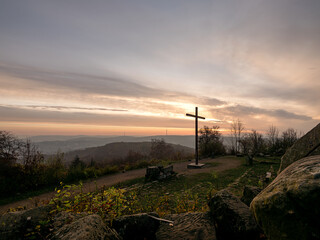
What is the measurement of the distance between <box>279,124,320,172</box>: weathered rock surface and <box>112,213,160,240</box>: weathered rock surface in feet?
10.9

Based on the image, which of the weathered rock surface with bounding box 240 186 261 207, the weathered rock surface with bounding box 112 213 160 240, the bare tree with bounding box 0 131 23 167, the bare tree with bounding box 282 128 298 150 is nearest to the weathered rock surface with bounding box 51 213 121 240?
the weathered rock surface with bounding box 112 213 160 240

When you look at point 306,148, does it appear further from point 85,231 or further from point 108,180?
point 108,180

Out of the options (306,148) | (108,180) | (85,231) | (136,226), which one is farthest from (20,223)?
(108,180)

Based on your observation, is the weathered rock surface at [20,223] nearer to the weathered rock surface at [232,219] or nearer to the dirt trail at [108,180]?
the weathered rock surface at [232,219]

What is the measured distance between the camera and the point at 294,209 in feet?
5.55

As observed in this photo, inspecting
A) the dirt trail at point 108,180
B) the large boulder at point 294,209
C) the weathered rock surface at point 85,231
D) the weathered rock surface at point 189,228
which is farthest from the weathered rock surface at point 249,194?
the dirt trail at point 108,180

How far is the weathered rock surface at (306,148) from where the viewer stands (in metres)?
3.30

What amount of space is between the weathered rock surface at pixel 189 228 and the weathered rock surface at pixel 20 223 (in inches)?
89.5

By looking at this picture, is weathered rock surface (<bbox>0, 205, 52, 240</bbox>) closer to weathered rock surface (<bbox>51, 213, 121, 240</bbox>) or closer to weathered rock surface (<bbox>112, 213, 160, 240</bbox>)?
weathered rock surface (<bbox>51, 213, 121, 240</bbox>)

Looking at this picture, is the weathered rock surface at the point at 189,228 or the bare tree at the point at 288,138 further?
the bare tree at the point at 288,138

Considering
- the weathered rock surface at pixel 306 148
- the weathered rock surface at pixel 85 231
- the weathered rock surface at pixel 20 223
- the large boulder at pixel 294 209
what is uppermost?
the weathered rock surface at pixel 306 148

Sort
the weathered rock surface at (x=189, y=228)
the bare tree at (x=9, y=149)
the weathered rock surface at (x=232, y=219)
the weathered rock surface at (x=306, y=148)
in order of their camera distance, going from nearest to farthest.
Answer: the weathered rock surface at (x=232, y=219)
the weathered rock surface at (x=189, y=228)
the weathered rock surface at (x=306, y=148)
the bare tree at (x=9, y=149)

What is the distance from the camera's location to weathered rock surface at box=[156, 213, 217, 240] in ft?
9.59

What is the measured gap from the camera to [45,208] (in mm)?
3291
